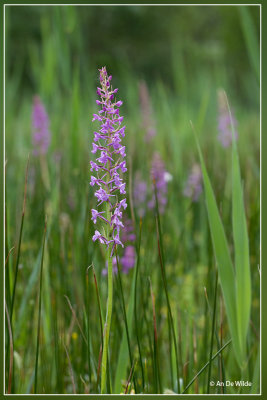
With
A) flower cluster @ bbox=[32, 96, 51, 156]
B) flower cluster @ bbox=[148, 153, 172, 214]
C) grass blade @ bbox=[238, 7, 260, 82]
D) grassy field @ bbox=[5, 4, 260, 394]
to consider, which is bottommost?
grassy field @ bbox=[5, 4, 260, 394]

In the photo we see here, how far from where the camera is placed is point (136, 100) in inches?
142

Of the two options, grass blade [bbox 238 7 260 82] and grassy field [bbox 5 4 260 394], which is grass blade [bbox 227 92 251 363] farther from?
grass blade [bbox 238 7 260 82]

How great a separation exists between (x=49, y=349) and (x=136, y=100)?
2.40 meters

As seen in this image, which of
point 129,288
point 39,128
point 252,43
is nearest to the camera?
point 252,43

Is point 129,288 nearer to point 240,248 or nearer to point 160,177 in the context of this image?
point 160,177

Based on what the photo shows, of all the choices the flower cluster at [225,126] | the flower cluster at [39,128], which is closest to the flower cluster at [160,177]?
the flower cluster at [225,126]

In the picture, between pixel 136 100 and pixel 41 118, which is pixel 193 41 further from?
pixel 41 118

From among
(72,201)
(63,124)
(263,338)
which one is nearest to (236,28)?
(63,124)

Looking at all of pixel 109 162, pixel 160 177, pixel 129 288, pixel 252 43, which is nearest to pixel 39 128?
pixel 160 177

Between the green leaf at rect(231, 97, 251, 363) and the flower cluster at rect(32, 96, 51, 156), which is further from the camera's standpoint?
the flower cluster at rect(32, 96, 51, 156)

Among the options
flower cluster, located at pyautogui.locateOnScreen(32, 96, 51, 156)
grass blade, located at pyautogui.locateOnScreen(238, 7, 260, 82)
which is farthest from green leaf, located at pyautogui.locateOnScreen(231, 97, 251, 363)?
flower cluster, located at pyautogui.locateOnScreen(32, 96, 51, 156)

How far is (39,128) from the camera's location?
314cm

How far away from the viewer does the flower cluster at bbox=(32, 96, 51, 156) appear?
3064 millimetres

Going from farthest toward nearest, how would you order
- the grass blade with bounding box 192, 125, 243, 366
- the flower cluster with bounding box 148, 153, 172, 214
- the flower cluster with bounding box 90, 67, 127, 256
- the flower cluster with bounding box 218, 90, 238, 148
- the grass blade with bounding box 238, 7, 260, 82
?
the flower cluster with bounding box 218, 90, 238, 148 < the flower cluster with bounding box 148, 153, 172, 214 < the grass blade with bounding box 238, 7, 260, 82 < the grass blade with bounding box 192, 125, 243, 366 < the flower cluster with bounding box 90, 67, 127, 256
